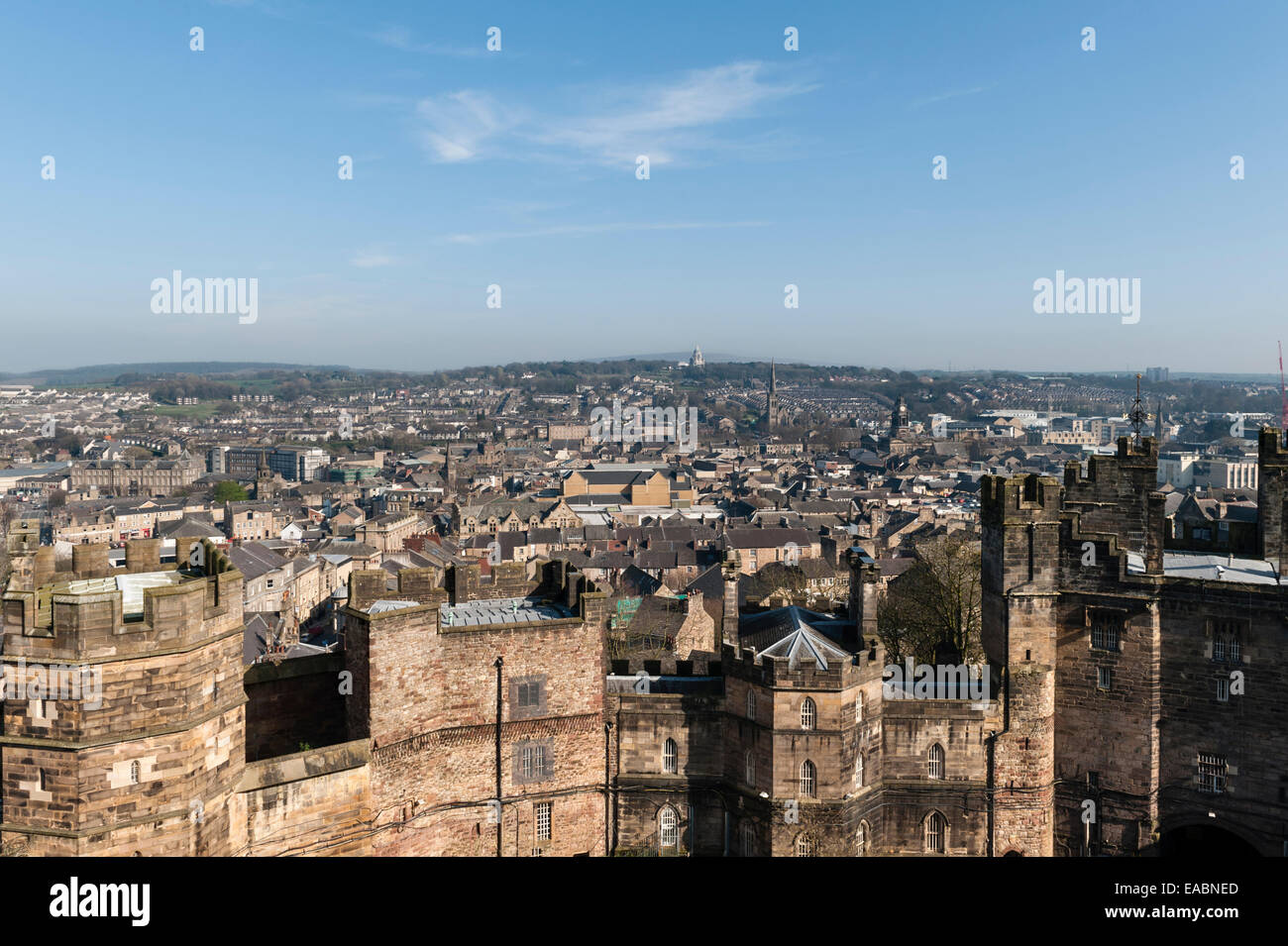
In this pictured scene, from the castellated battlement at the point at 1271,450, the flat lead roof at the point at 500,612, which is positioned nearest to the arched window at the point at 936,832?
the flat lead roof at the point at 500,612

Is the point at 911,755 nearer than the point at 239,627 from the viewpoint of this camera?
No

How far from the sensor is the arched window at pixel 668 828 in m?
26.3

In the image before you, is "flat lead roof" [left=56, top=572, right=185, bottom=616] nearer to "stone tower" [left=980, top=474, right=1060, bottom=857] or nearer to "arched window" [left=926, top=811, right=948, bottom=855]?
"arched window" [left=926, top=811, right=948, bottom=855]

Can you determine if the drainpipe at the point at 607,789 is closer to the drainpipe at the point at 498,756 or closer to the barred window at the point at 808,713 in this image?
the drainpipe at the point at 498,756

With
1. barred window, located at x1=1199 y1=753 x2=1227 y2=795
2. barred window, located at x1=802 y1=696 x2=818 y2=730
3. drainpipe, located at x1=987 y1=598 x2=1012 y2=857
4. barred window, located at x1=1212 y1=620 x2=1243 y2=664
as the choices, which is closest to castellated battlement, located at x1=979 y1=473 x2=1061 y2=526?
drainpipe, located at x1=987 y1=598 x2=1012 y2=857

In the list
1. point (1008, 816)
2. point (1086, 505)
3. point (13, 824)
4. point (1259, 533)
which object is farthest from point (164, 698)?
point (1259, 533)

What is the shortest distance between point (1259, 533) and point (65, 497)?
17468 centimetres

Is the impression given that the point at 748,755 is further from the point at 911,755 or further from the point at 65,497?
the point at 65,497

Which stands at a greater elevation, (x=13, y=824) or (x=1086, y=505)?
(x=1086, y=505)

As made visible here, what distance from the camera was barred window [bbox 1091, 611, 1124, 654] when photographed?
26.6 metres

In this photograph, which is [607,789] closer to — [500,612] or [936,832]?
[500,612]

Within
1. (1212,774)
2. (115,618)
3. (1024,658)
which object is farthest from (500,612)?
(1212,774)

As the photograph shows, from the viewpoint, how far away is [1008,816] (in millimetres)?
26469
